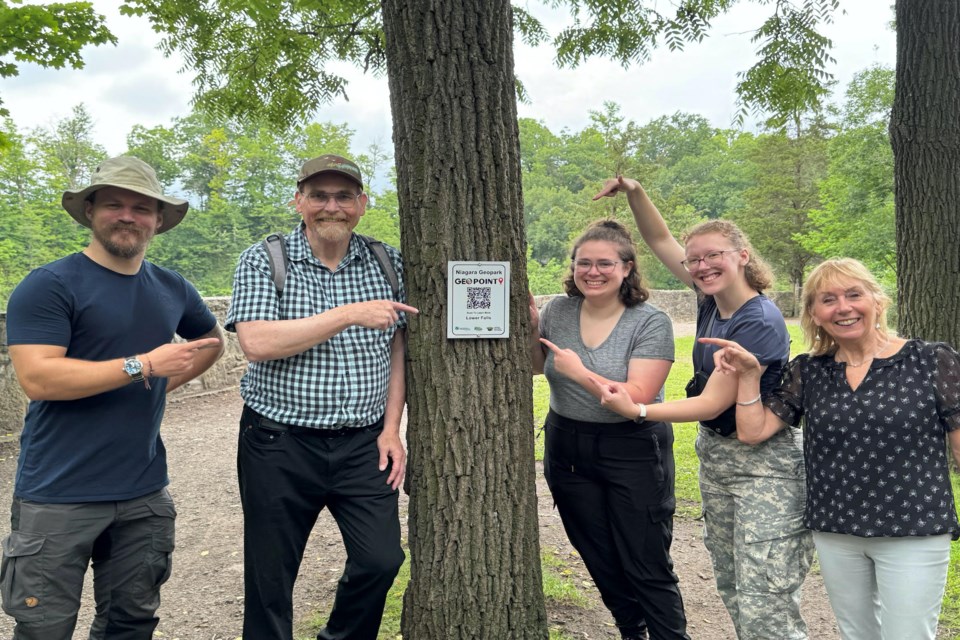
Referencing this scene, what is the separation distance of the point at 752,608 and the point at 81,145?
3588cm

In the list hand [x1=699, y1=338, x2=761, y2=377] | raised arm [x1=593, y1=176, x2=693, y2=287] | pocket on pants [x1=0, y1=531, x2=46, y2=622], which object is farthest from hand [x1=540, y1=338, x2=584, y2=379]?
pocket on pants [x1=0, y1=531, x2=46, y2=622]

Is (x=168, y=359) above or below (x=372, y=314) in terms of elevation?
below

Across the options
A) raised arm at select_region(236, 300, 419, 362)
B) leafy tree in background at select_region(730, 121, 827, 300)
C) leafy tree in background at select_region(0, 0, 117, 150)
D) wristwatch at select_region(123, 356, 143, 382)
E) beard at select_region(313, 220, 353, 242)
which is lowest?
wristwatch at select_region(123, 356, 143, 382)

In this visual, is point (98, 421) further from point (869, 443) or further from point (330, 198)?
point (869, 443)

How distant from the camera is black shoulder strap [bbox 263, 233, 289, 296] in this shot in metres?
2.45

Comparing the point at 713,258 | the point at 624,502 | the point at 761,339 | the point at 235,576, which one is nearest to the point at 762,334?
the point at 761,339

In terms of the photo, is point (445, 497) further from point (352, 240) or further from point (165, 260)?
point (165, 260)

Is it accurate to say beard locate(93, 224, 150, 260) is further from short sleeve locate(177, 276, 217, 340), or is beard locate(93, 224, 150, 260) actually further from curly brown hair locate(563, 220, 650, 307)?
curly brown hair locate(563, 220, 650, 307)

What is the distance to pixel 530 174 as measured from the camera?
5281cm

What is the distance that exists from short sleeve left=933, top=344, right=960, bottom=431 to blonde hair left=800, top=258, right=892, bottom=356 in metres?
0.20

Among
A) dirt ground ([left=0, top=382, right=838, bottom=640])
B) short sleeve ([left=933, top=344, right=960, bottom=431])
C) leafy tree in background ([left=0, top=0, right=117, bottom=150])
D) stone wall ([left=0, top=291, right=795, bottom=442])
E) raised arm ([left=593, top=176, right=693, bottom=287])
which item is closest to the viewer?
short sleeve ([left=933, top=344, right=960, bottom=431])

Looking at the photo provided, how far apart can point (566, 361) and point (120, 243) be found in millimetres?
1677

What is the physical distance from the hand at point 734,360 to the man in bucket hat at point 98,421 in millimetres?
1804

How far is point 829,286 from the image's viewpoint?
2393 mm
